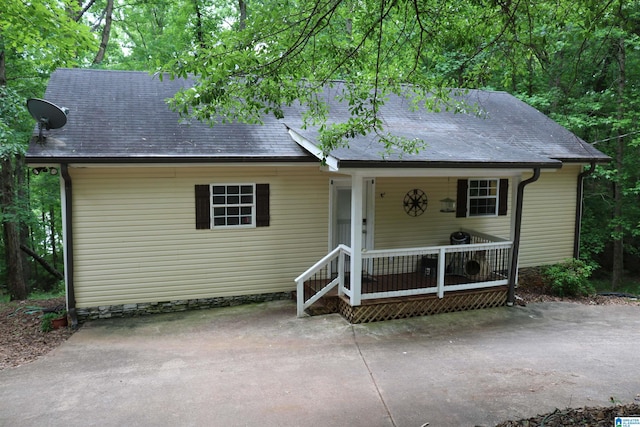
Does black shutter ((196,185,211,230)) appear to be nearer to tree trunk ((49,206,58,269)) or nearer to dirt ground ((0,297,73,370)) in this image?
dirt ground ((0,297,73,370))

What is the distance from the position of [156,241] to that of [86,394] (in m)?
3.31

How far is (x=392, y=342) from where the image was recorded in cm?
628

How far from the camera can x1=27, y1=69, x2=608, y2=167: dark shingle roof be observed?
22.7ft

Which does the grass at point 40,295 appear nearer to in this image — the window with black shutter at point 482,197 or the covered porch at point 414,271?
the covered porch at point 414,271

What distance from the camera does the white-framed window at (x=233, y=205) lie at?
25.8 feet

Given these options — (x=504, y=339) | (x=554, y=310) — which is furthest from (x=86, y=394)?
(x=554, y=310)

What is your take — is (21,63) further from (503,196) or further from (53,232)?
(503,196)

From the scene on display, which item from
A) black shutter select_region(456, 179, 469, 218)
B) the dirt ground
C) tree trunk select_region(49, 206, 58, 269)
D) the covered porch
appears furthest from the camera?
tree trunk select_region(49, 206, 58, 269)

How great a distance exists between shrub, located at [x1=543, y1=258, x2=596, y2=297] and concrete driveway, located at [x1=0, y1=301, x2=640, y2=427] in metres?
1.87

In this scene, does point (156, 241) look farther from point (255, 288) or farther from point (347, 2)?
point (347, 2)

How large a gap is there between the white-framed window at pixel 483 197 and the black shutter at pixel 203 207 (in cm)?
567

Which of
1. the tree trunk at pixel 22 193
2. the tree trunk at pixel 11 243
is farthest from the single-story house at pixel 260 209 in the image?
the tree trunk at pixel 22 193

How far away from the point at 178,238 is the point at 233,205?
114 cm

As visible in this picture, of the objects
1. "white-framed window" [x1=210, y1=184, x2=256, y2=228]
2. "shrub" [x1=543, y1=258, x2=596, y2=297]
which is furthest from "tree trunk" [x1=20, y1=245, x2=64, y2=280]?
"shrub" [x1=543, y1=258, x2=596, y2=297]
